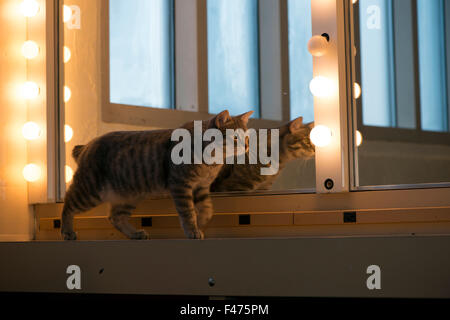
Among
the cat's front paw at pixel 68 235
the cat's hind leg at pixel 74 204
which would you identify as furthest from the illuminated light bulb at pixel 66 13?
the cat's front paw at pixel 68 235

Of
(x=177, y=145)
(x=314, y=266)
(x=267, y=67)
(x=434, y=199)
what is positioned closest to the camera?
(x=314, y=266)

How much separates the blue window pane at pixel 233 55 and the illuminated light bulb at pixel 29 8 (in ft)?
2.63

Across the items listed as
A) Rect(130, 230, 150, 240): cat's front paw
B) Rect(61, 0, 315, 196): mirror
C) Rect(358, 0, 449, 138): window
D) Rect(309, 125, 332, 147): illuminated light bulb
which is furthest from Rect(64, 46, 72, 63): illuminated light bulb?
Rect(358, 0, 449, 138): window

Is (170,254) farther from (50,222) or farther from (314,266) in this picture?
(50,222)

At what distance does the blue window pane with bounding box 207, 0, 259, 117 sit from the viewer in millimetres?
2854

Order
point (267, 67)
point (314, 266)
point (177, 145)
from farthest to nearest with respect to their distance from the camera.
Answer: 1. point (267, 67)
2. point (177, 145)
3. point (314, 266)

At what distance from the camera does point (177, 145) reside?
2.38 meters

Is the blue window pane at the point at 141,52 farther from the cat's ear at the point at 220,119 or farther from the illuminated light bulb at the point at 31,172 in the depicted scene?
the cat's ear at the point at 220,119

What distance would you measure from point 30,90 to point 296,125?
4.05 feet

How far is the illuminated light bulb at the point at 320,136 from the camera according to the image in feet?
7.61

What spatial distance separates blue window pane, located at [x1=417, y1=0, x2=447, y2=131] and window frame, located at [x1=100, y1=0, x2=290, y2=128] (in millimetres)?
597

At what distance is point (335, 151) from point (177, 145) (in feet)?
1.91

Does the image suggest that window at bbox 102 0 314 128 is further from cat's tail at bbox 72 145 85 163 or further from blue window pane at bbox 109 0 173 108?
cat's tail at bbox 72 145 85 163
